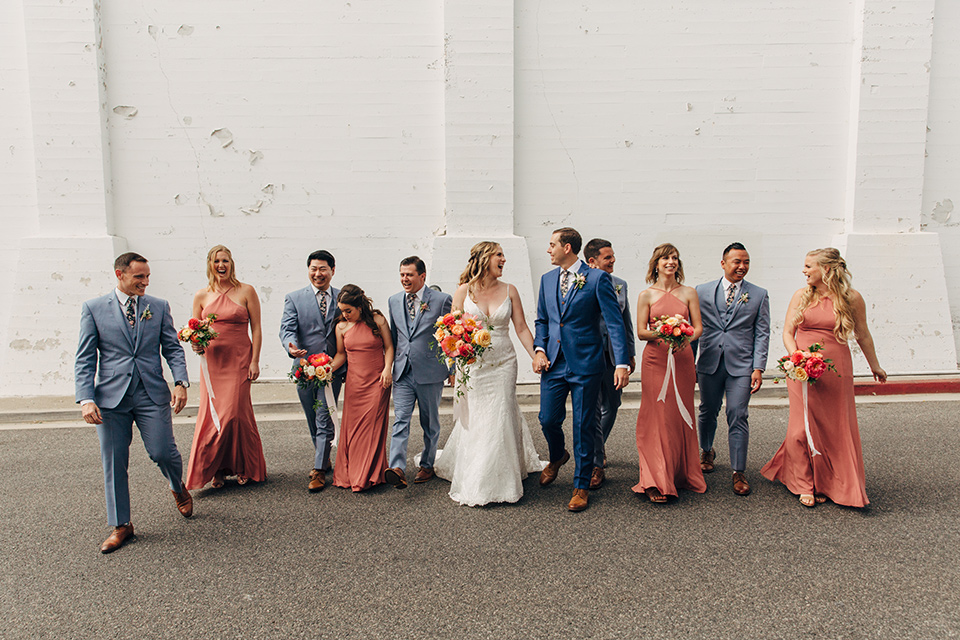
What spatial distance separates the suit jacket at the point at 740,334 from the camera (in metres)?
5.58

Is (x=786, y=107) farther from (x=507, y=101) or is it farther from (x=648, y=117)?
(x=507, y=101)

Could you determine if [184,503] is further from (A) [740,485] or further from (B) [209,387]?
(A) [740,485]

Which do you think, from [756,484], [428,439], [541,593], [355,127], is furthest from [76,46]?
[756,484]

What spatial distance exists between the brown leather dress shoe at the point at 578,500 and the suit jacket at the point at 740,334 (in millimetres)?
1787

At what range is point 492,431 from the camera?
17.3ft

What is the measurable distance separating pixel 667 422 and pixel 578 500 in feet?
3.58

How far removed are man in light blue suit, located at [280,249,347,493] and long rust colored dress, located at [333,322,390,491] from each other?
0.19 metres

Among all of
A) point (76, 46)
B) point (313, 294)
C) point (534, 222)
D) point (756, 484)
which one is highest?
point (76, 46)

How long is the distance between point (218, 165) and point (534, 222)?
5488 millimetres

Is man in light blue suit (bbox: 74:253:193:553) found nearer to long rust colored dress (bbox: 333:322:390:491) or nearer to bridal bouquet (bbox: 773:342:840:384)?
long rust colored dress (bbox: 333:322:390:491)

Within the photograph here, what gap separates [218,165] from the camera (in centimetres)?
1017

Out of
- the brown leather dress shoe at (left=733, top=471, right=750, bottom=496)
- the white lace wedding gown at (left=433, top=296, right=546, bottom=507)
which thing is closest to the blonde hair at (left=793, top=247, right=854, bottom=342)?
the brown leather dress shoe at (left=733, top=471, right=750, bottom=496)

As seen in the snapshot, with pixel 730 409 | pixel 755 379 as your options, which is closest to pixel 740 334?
pixel 755 379

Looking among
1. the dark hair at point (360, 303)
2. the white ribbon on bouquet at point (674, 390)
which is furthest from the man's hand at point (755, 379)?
the dark hair at point (360, 303)
